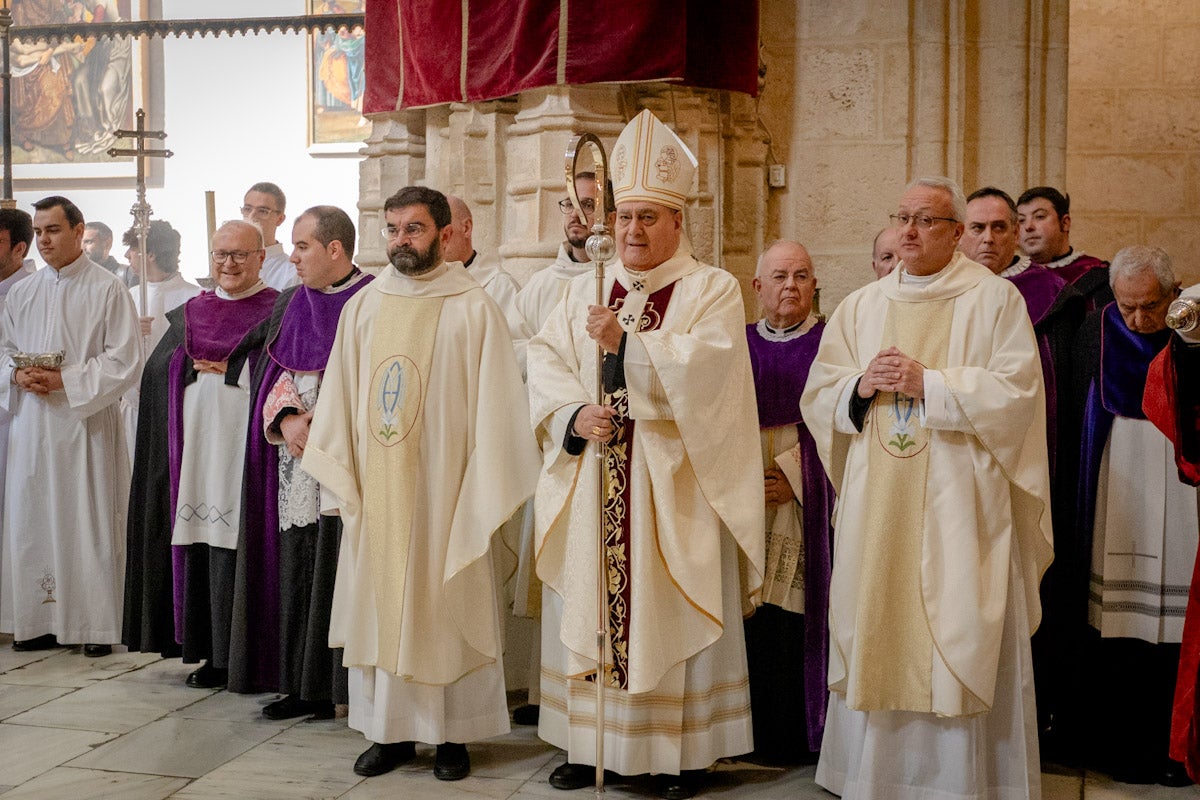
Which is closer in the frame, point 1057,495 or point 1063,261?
point 1057,495

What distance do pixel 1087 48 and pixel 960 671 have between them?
5.88 m

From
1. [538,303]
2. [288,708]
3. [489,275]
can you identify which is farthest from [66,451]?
[538,303]

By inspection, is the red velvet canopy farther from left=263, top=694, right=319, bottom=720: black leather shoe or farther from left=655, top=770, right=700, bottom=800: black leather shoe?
left=655, top=770, right=700, bottom=800: black leather shoe

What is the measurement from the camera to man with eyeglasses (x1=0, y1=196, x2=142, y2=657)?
6621mm

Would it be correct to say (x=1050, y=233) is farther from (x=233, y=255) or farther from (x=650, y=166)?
(x=233, y=255)

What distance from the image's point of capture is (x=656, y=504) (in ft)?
14.9

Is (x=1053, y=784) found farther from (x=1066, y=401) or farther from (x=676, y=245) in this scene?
(x=676, y=245)

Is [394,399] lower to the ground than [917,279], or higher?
lower

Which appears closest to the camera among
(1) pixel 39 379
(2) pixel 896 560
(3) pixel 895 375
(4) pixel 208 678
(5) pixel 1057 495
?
(3) pixel 895 375

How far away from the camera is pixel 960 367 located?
434 centimetres

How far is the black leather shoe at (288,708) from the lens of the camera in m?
5.51

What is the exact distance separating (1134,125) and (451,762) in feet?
20.5

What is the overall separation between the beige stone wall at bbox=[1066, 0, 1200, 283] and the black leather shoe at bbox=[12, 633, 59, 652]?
6277mm

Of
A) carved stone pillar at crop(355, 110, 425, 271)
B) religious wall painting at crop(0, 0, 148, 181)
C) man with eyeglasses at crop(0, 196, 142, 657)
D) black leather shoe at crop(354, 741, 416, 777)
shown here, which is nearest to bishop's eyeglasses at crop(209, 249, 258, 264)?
man with eyeglasses at crop(0, 196, 142, 657)
